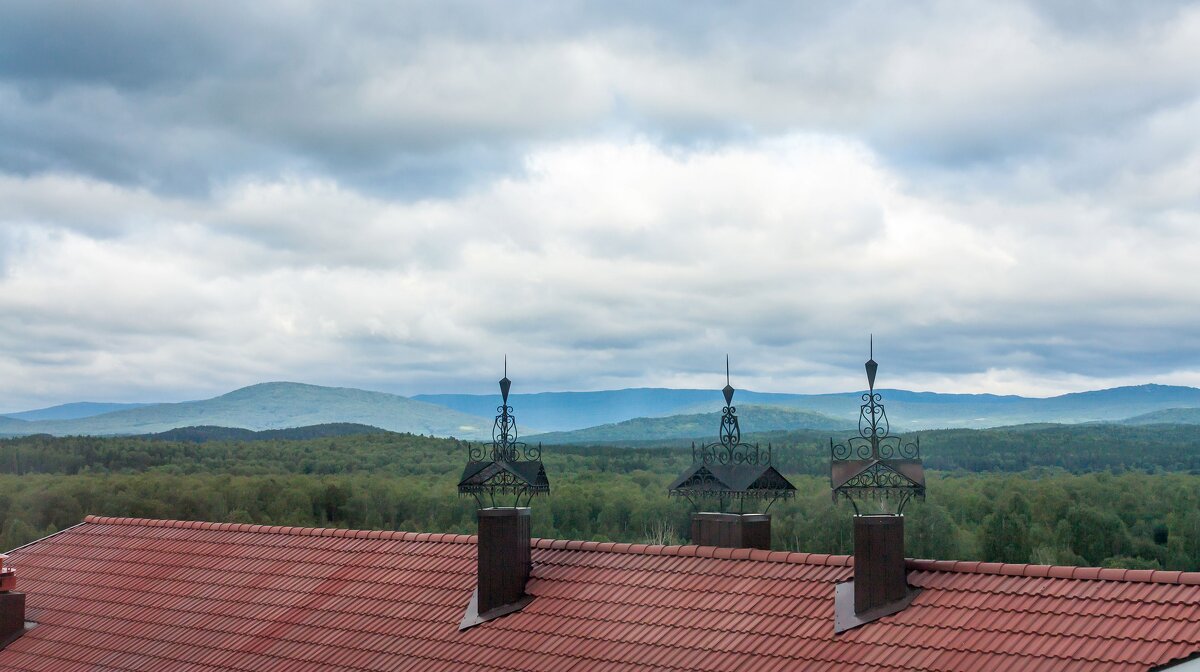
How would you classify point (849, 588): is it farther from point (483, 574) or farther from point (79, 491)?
point (79, 491)

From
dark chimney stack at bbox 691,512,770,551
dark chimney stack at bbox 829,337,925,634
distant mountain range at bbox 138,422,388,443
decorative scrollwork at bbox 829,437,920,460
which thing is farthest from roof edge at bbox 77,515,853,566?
distant mountain range at bbox 138,422,388,443

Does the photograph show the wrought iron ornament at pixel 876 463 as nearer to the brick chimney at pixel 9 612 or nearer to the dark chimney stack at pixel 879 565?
the dark chimney stack at pixel 879 565

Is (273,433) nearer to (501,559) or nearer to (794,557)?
(501,559)

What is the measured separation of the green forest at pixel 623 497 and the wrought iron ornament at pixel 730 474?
3384 centimetres

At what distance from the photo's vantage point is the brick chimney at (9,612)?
13.4 metres

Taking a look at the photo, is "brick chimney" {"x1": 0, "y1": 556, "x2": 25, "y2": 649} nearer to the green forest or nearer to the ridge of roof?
the ridge of roof

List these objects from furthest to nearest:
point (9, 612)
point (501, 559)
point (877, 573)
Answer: point (9, 612) < point (501, 559) < point (877, 573)

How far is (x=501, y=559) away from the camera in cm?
1173

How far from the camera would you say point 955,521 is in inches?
2064

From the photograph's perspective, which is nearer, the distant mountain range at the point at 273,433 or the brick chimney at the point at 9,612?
the brick chimney at the point at 9,612

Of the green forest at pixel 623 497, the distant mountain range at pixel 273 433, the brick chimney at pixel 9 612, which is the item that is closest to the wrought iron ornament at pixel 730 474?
the brick chimney at pixel 9 612

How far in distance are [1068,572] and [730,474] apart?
390 centimetres

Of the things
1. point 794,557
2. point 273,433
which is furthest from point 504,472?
point 273,433

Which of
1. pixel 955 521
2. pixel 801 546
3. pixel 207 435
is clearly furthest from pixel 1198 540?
pixel 207 435
